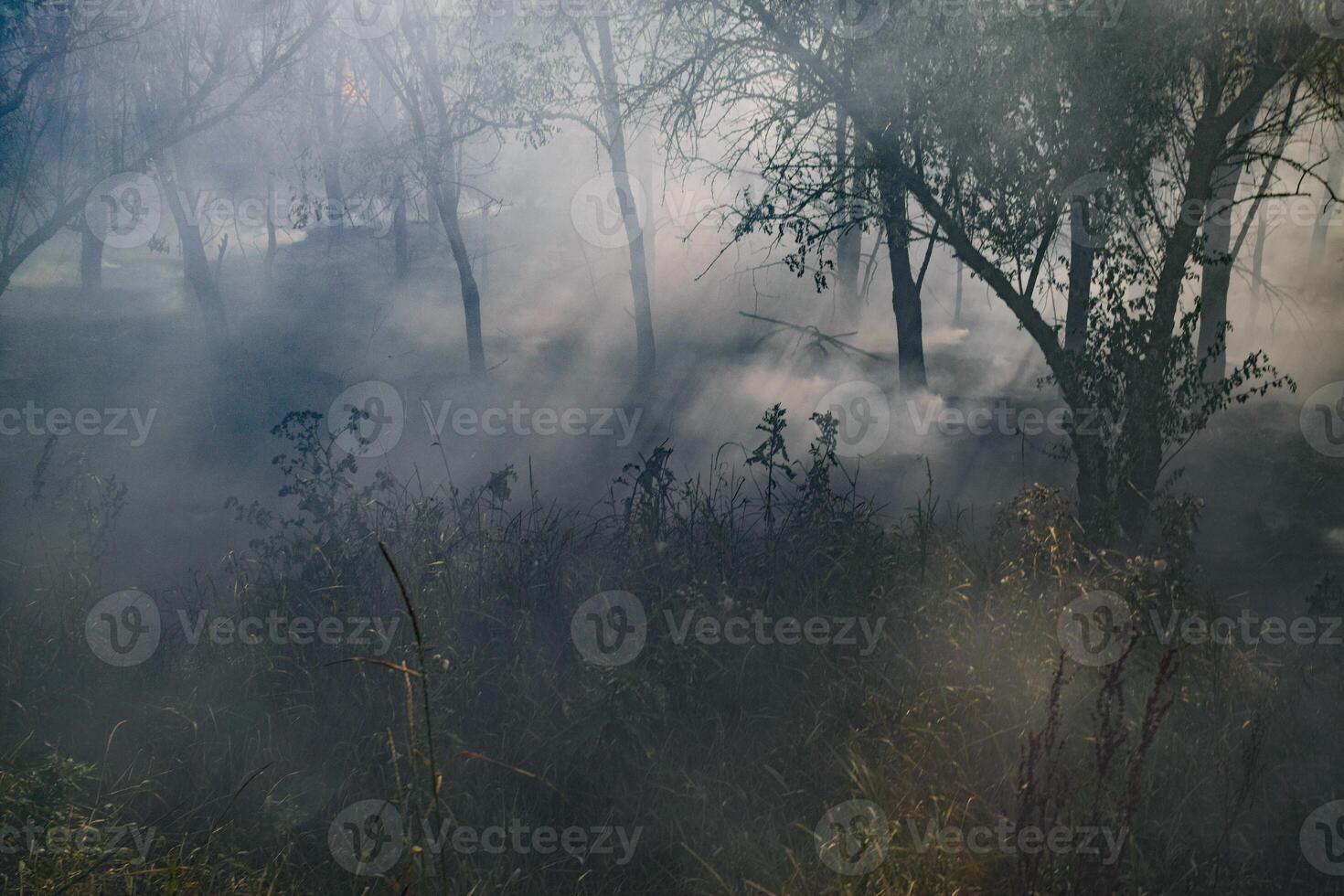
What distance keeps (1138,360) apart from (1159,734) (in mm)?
2850

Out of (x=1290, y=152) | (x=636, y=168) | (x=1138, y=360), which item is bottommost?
(x=1138, y=360)

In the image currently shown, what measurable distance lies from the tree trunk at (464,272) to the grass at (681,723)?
35.7 ft

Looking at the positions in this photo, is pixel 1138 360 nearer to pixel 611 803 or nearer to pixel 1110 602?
pixel 1110 602

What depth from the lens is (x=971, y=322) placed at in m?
22.8

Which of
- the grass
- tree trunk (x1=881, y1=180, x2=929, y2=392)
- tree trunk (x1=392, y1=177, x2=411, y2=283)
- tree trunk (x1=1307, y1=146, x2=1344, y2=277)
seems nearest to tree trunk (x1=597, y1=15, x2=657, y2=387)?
tree trunk (x1=881, y1=180, x2=929, y2=392)

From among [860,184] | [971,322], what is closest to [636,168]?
[971,322]

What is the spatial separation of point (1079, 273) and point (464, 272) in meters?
10.00

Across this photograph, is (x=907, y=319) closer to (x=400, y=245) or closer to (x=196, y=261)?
(x=196, y=261)

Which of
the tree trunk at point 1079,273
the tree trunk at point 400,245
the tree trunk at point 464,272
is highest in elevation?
the tree trunk at point 400,245

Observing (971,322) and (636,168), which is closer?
(971,322)

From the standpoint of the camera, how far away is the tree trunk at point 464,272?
16781mm

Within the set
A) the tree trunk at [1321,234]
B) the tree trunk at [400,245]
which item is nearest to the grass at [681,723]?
the tree trunk at [400,245]

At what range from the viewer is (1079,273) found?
11.8 meters

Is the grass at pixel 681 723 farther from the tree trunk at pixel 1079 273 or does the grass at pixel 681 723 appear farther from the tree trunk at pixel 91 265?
the tree trunk at pixel 91 265
